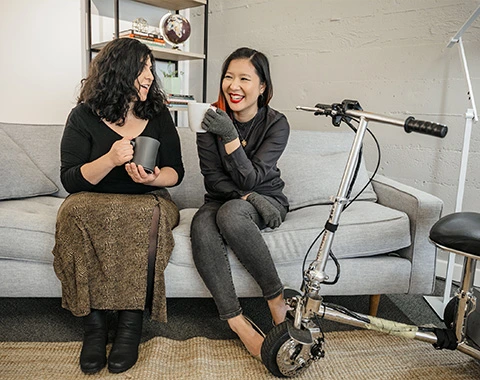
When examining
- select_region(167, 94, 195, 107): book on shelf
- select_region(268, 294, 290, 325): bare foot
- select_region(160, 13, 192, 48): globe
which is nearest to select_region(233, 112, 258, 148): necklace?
select_region(268, 294, 290, 325): bare foot

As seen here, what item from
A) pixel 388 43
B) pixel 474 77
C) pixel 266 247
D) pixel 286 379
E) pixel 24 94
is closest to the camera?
pixel 286 379

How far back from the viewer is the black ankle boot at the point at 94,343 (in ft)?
4.31

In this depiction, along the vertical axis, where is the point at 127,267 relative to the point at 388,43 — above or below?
below

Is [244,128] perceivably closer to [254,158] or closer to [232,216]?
[254,158]

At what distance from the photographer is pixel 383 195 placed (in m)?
1.89

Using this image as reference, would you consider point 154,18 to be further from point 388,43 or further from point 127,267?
point 127,267

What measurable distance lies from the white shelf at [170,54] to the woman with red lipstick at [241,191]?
1.21m

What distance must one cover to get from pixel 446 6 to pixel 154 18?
1776 mm

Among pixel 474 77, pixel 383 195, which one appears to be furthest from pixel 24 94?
pixel 474 77

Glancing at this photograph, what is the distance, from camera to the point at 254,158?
5.10 ft

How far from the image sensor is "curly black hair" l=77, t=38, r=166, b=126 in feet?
5.02

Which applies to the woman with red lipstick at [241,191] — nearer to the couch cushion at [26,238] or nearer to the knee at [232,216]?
the knee at [232,216]

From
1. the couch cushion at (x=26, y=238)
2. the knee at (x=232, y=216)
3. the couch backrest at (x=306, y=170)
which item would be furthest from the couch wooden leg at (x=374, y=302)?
the couch cushion at (x=26, y=238)

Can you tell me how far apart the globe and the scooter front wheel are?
2.04 meters
